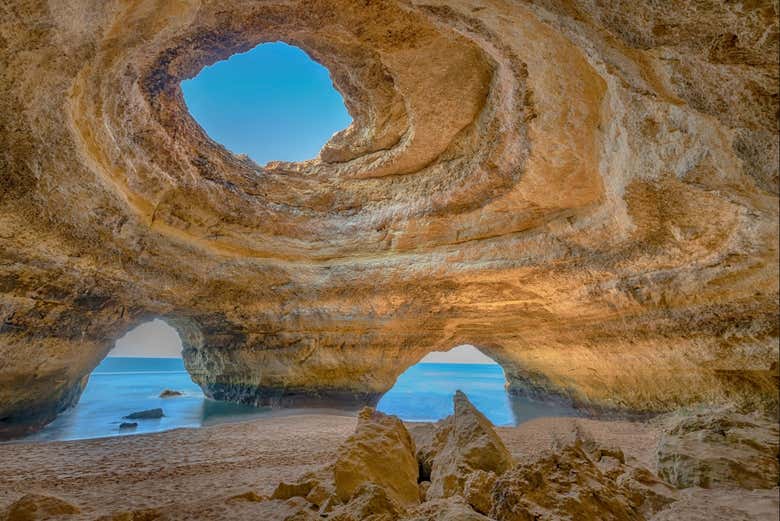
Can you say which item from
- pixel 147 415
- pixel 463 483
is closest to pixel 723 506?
pixel 463 483

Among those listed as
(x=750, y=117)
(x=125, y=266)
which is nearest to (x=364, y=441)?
(x=750, y=117)

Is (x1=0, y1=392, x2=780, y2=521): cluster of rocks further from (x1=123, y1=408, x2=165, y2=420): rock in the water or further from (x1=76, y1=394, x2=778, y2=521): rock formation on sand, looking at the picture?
(x1=123, y1=408, x2=165, y2=420): rock in the water

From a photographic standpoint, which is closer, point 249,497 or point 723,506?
point 723,506

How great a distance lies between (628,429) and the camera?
22.5 feet

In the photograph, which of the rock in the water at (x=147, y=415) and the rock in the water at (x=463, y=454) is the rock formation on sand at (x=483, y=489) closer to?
the rock in the water at (x=463, y=454)

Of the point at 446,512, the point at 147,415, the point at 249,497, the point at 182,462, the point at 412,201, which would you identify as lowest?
the point at 147,415

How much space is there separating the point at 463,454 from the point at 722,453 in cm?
213

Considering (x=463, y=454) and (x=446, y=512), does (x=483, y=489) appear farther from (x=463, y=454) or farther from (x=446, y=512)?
(x=463, y=454)

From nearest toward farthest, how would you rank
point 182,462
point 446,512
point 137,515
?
point 446,512 < point 137,515 < point 182,462

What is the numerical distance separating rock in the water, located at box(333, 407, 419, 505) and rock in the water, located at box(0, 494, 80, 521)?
181cm

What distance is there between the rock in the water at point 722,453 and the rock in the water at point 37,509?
15.2 ft

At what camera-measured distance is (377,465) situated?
A: 2891 mm

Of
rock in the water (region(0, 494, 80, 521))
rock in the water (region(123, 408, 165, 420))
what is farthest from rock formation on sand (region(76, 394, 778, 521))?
rock in the water (region(123, 408, 165, 420))

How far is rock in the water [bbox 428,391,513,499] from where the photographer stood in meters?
2.71
